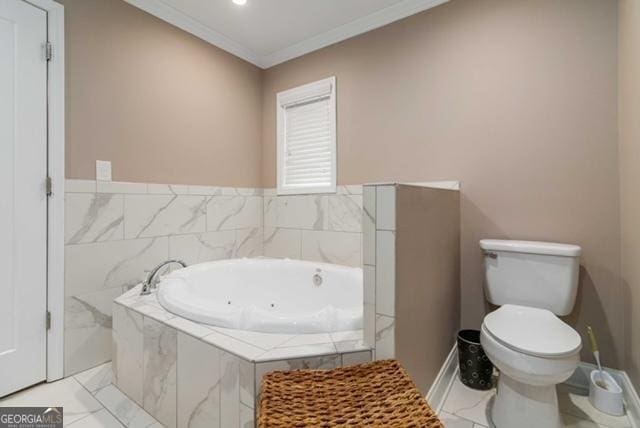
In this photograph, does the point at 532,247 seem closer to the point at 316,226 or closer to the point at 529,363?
the point at 529,363

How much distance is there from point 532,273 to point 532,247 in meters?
0.14

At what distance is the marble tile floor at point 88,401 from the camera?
140 cm

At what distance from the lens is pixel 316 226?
2.59 meters

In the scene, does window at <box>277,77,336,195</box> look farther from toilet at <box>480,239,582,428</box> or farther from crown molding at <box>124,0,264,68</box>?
toilet at <box>480,239,582,428</box>

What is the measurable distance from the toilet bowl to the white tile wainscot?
60 cm

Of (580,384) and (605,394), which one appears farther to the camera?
(580,384)

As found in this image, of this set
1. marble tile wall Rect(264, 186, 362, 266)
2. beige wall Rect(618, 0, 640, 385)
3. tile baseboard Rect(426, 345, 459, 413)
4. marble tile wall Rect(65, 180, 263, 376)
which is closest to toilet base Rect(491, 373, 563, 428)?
tile baseboard Rect(426, 345, 459, 413)

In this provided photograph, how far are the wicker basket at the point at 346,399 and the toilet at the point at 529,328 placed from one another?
21.8 inches

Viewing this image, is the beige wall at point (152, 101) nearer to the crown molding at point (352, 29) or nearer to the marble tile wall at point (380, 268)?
the crown molding at point (352, 29)

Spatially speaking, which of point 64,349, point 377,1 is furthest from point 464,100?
point 64,349

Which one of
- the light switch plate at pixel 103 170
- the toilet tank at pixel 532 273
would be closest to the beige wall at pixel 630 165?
the toilet tank at pixel 532 273

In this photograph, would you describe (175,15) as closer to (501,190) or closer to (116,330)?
(116,330)

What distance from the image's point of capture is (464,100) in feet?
6.51
